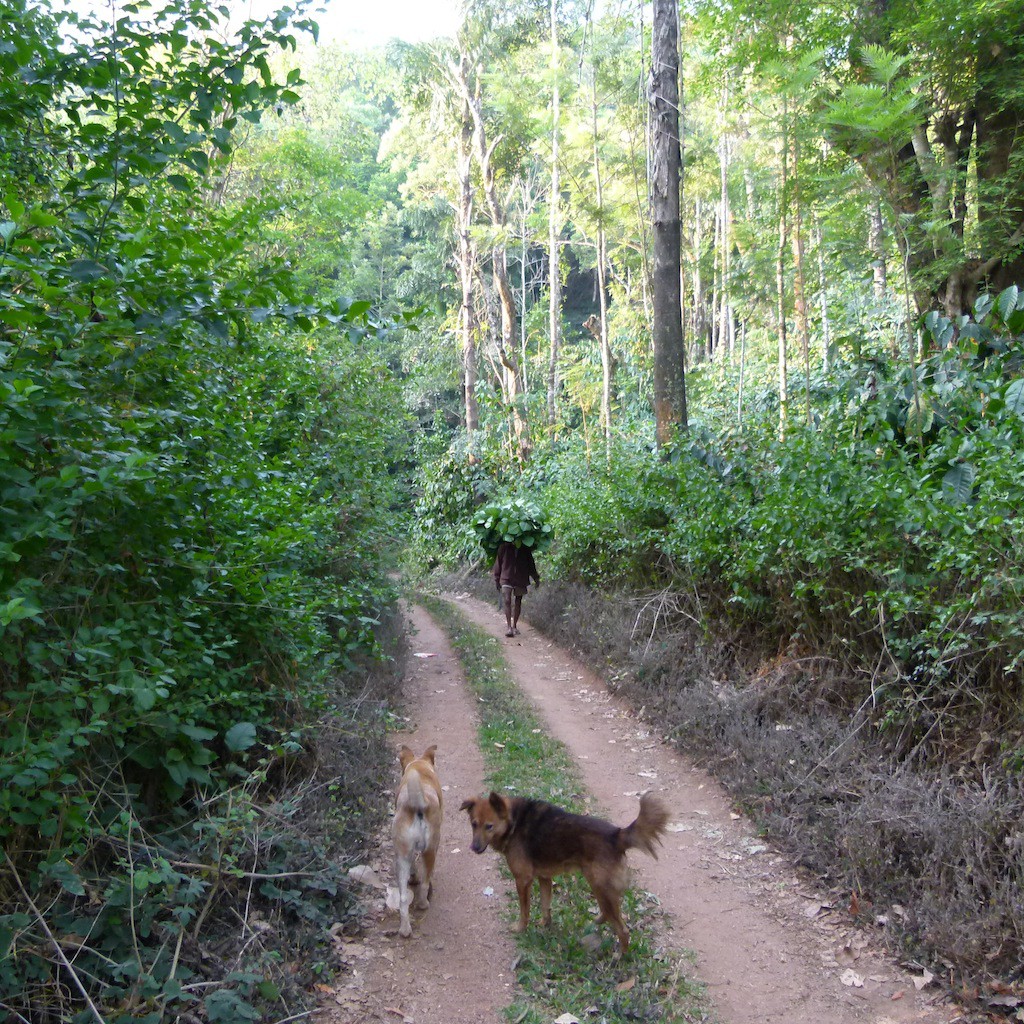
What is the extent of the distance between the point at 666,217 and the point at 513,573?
6.03m

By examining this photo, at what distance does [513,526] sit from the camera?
1381 centimetres

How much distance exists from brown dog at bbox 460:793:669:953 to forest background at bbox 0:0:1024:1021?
1060 mm

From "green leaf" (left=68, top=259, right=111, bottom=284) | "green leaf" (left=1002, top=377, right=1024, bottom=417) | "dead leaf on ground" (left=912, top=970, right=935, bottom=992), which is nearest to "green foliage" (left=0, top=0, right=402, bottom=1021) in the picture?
"green leaf" (left=68, top=259, right=111, bottom=284)

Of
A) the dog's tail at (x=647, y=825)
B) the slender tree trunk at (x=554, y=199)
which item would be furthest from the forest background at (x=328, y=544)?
the slender tree trunk at (x=554, y=199)

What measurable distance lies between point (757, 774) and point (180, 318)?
17.6ft

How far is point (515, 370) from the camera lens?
2478 cm

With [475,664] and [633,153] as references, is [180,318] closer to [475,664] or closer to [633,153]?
[475,664]

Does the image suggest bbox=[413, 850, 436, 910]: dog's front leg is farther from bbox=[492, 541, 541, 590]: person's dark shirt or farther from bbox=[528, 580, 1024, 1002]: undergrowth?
bbox=[492, 541, 541, 590]: person's dark shirt

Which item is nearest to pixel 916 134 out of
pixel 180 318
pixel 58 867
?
pixel 180 318

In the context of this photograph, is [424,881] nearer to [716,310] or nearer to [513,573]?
[513,573]

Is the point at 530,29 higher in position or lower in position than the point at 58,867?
higher

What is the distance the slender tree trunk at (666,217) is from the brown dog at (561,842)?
7.58 metres

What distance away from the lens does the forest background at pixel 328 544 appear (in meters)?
3.57

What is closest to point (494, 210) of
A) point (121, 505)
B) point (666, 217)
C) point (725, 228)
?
point (725, 228)
